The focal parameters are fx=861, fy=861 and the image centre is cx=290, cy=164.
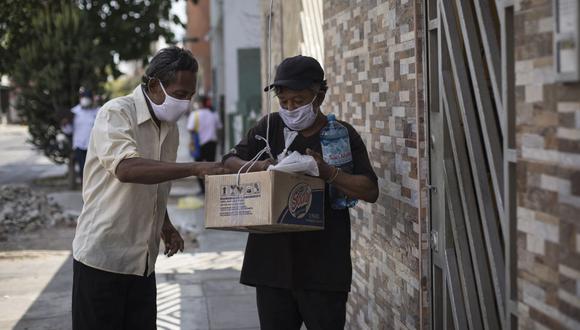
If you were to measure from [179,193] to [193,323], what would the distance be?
31.1 ft

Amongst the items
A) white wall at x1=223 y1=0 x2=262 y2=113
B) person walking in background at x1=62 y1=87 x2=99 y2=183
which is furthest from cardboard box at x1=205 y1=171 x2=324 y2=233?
white wall at x1=223 y1=0 x2=262 y2=113

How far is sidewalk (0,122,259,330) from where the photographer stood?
22.3ft

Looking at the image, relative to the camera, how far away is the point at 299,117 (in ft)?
12.5

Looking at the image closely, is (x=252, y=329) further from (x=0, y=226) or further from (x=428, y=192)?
(x=0, y=226)

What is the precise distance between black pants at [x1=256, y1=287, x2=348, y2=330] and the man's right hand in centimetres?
60

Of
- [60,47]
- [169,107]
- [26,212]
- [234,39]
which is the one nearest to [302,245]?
[169,107]

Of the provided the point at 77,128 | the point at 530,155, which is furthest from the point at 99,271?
the point at 77,128

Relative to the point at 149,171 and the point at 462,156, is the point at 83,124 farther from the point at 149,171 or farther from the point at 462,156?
the point at 462,156

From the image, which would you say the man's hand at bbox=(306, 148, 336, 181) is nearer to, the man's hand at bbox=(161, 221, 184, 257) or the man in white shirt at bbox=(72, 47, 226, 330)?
the man in white shirt at bbox=(72, 47, 226, 330)

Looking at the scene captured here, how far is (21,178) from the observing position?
810 inches

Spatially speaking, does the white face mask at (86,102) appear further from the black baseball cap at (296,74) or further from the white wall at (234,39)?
the black baseball cap at (296,74)

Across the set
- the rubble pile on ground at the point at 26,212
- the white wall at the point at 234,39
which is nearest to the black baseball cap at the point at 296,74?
the rubble pile on ground at the point at 26,212

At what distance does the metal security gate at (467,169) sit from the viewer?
11.4 feet

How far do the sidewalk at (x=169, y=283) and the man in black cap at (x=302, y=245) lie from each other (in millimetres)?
2667
